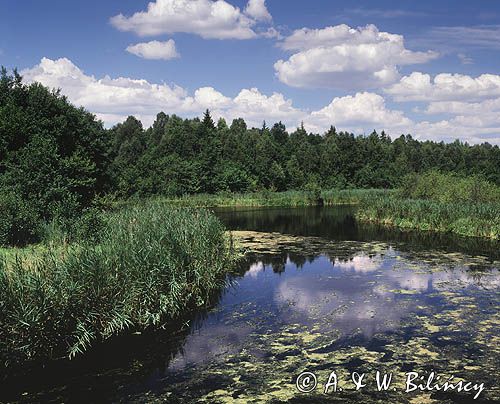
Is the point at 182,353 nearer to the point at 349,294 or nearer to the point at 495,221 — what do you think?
the point at 349,294

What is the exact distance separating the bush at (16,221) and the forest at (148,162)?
4 cm

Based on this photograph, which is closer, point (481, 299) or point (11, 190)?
point (481, 299)

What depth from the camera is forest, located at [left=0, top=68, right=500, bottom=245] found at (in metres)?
18.1

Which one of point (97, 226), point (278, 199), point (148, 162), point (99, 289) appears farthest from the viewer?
point (148, 162)

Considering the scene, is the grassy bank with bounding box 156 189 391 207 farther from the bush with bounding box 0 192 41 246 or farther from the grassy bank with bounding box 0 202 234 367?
the grassy bank with bounding box 0 202 234 367

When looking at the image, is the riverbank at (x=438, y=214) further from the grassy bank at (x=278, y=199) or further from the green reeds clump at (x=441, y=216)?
the grassy bank at (x=278, y=199)

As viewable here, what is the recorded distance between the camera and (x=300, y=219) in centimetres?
3672

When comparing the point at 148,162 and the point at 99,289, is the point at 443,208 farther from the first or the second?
the point at 148,162

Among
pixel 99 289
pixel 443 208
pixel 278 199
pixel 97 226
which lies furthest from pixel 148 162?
pixel 99 289

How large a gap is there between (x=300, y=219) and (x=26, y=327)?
29.7m

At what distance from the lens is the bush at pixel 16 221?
15.8m

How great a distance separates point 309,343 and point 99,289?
4.62m

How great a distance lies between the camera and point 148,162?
57781 millimetres

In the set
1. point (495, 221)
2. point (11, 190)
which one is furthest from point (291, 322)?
point (495, 221)
